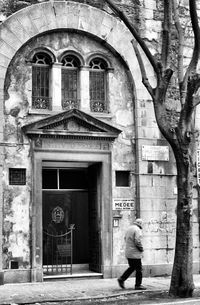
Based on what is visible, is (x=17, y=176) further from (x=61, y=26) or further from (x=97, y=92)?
(x=61, y=26)

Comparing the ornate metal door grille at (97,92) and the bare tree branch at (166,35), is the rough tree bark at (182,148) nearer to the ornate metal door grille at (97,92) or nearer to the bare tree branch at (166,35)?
the bare tree branch at (166,35)

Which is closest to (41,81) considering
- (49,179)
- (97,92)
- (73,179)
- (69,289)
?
(97,92)

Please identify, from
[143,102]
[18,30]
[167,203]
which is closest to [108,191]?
[167,203]

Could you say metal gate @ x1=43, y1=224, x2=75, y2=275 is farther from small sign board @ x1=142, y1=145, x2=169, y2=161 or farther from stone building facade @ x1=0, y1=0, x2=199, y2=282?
small sign board @ x1=142, y1=145, x2=169, y2=161

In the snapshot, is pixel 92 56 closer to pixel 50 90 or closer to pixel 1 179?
pixel 50 90

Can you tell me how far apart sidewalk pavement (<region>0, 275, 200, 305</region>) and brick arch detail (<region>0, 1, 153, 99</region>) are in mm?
5464

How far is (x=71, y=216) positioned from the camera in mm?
17219

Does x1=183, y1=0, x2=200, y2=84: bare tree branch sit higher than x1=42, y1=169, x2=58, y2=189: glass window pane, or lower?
higher

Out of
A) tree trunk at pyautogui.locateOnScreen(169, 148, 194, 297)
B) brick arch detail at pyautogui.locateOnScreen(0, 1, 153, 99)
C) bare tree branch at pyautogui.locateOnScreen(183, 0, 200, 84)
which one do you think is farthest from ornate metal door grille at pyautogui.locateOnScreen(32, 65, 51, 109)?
tree trunk at pyautogui.locateOnScreen(169, 148, 194, 297)

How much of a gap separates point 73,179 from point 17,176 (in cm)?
217

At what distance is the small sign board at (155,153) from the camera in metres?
17.2

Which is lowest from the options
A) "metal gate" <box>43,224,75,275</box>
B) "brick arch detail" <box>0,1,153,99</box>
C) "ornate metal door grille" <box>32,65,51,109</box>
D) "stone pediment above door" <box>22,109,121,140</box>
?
"metal gate" <box>43,224,75,275</box>

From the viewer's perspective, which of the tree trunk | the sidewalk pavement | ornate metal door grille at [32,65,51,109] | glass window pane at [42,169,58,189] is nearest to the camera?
the tree trunk

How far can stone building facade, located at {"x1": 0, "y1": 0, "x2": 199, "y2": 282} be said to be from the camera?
15.8 meters
